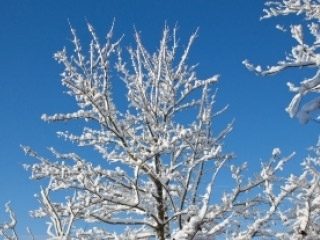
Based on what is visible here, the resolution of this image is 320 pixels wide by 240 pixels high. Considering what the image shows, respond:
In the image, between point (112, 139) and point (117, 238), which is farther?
point (112, 139)

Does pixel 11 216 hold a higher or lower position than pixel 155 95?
lower

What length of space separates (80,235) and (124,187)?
1329 millimetres

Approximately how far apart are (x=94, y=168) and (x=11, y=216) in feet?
9.33

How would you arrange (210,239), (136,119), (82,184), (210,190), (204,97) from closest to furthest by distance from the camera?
(210,239) → (210,190) → (82,184) → (136,119) → (204,97)

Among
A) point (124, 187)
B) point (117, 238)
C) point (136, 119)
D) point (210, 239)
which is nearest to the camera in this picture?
point (210, 239)

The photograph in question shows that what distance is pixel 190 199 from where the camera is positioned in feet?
29.7

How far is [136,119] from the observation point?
31.6 feet

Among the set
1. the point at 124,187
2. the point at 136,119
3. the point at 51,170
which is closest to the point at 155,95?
the point at 136,119

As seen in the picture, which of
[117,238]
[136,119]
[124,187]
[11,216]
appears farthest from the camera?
[136,119]

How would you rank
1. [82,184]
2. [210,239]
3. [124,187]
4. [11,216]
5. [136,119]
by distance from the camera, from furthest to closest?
1. [136,119]
2. [124,187]
3. [82,184]
4. [11,216]
5. [210,239]

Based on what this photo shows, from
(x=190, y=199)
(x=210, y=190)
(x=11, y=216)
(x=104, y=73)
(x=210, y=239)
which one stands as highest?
(x=104, y=73)

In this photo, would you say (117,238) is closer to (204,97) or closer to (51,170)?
(51,170)

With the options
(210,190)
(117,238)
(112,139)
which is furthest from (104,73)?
(210,190)

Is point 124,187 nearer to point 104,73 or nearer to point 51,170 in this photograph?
point 51,170
